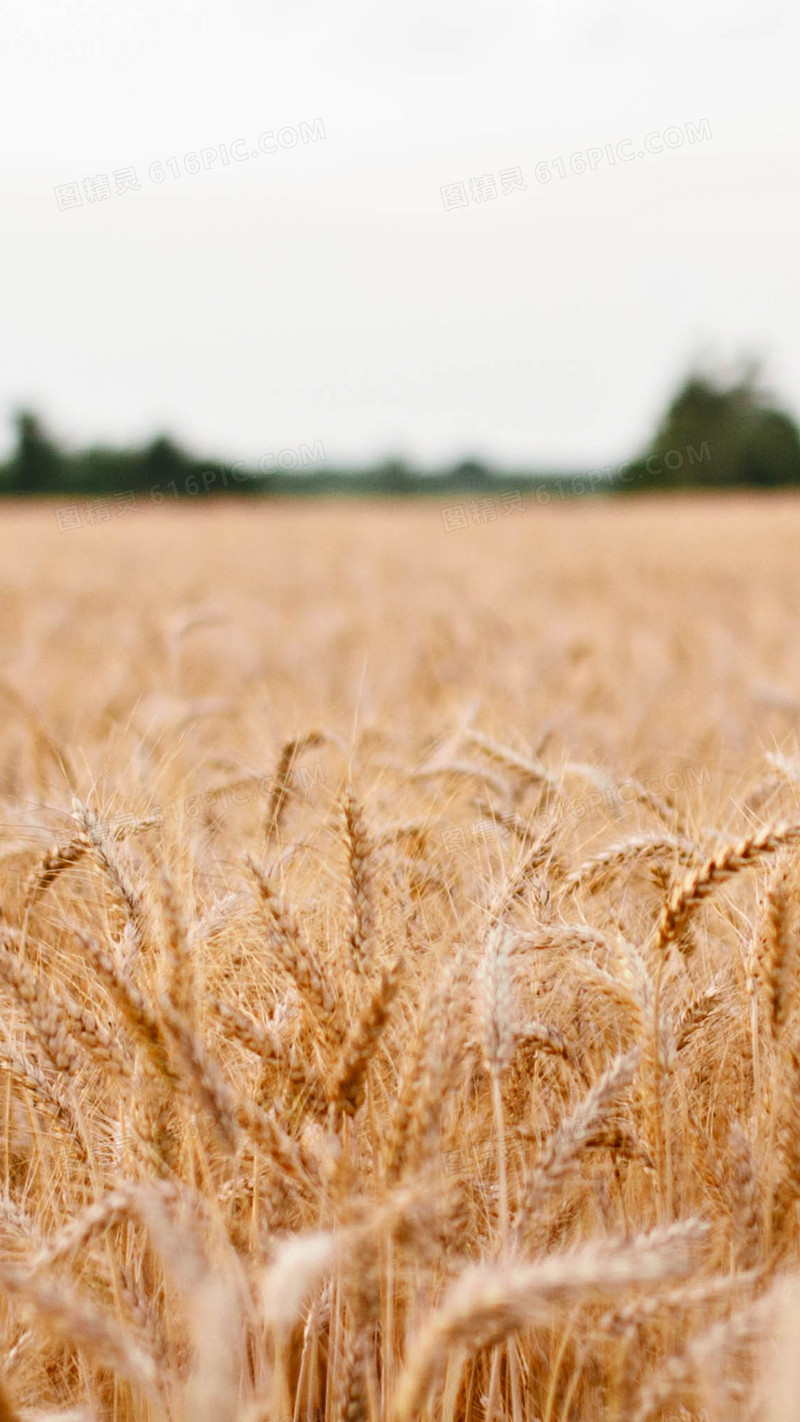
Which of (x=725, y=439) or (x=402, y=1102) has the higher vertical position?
(x=725, y=439)

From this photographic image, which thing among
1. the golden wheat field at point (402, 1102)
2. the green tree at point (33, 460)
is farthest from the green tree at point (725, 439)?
the golden wheat field at point (402, 1102)

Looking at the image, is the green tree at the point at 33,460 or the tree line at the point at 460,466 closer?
the tree line at the point at 460,466

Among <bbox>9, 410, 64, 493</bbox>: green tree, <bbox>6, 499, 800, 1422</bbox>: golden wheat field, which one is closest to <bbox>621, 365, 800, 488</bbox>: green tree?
<bbox>9, 410, 64, 493</bbox>: green tree

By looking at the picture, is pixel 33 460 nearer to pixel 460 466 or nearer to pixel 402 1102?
pixel 460 466

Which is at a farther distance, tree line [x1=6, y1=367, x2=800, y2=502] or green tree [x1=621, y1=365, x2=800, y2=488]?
green tree [x1=621, y1=365, x2=800, y2=488]

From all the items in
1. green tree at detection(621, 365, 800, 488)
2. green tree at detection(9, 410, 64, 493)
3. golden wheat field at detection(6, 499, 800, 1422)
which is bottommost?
golden wheat field at detection(6, 499, 800, 1422)

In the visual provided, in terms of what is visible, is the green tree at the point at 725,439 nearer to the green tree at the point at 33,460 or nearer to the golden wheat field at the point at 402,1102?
the green tree at the point at 33,460

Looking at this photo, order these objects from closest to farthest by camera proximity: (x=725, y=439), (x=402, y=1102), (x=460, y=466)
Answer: (x=402, y=1102) < (x=460, y=466) < (x=725, y=439)

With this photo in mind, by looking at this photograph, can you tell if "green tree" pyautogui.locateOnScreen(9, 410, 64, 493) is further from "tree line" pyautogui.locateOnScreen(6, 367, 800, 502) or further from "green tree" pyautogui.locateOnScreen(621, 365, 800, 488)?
"green tree" pyautogui.locateOnScreen(621, 365, 800, 488)

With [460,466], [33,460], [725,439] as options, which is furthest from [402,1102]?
[725,439]

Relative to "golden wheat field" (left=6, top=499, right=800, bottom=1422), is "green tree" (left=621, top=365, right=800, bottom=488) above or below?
above

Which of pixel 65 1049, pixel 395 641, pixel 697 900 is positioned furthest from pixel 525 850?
pixel 395 641

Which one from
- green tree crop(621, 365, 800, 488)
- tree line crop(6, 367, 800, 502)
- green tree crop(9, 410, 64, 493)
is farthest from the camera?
green tree crop(621, 365, 800, 488)

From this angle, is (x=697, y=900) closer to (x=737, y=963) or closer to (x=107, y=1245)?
(x=737, y=963)
